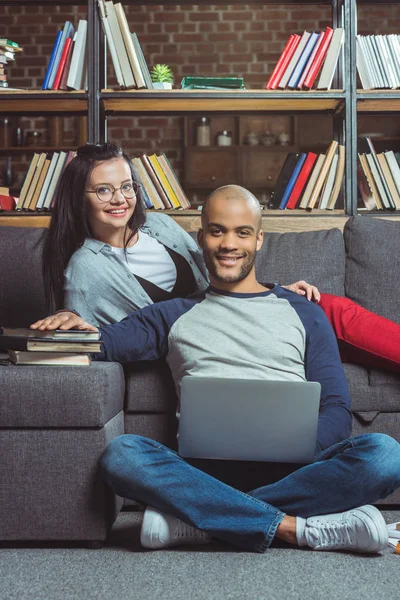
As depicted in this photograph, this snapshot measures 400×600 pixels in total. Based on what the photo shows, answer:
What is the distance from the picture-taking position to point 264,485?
5.51 feet

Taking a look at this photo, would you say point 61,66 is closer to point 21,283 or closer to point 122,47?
point 122,47

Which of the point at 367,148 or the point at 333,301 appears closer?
the point at 333,301

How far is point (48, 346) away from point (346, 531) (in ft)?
2.46

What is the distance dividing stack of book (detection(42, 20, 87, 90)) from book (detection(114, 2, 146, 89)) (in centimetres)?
15

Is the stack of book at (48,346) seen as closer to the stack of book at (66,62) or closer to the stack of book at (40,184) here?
the stack of book at (40,184)

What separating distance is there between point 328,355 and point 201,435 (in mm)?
397

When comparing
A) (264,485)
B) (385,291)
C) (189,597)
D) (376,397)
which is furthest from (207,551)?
(385,291)

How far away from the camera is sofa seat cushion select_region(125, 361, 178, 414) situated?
1969 mm

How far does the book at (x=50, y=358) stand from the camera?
1720 millimetres

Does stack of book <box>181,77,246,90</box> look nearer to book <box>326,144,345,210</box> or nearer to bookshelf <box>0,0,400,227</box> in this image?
bookshelf <box>0,0,400,227</box>

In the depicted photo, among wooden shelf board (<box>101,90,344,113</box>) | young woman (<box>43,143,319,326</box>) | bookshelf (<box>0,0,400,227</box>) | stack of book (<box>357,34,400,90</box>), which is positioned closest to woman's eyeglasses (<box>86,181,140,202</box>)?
young woman (<box>43,143,319,326</box>)

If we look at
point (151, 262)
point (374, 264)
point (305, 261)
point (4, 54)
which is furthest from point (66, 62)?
point (374, 264)

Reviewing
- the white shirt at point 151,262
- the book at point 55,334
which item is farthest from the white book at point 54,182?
the book at point 55,334

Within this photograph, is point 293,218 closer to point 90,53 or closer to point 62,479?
Answer: point 90,53
